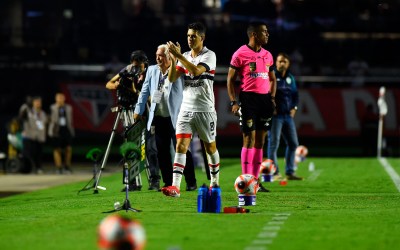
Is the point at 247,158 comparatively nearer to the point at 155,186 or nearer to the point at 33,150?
the point at 155,186

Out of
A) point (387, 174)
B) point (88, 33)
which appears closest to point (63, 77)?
point (88, 33)

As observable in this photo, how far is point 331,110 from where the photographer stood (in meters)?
36.4

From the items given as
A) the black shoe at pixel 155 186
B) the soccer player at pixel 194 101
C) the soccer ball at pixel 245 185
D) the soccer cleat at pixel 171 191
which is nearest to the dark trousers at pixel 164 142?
the black shoe at pixel 155 186

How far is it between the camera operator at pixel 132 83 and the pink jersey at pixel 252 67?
1.98 meters

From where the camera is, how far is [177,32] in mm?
42438

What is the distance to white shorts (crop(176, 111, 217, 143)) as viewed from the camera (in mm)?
14852

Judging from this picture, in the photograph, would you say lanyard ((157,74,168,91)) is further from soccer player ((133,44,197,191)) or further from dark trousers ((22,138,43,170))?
dark trousers ((22,138,43,170))

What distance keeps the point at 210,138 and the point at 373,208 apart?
2.57 m

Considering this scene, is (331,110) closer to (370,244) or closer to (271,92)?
(271,92)

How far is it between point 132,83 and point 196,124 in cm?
261

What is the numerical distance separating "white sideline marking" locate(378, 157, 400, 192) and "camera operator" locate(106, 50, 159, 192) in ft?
14.1


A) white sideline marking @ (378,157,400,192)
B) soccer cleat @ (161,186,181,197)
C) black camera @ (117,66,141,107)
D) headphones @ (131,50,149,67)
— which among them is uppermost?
headphones @ (131,50,149,67)

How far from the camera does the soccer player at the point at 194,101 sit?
14734mm

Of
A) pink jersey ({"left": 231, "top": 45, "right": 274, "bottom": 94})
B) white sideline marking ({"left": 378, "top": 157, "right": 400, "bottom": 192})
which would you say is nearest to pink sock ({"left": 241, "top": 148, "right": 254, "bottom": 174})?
pink jersey ({"left": 231, "top": 45, "right": 274, "bottom": 94})
